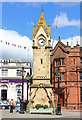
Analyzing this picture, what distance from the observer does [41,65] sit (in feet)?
110

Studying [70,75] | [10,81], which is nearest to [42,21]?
[70,75]

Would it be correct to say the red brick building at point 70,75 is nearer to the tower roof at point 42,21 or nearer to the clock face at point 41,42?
the tower roof at point 42,21

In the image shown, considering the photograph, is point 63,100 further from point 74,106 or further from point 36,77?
point 36,77

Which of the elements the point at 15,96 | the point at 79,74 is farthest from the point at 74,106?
the point at 15,96

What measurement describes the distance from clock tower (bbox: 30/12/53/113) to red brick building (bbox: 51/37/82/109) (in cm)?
1230

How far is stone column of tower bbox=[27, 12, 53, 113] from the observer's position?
1276 inches

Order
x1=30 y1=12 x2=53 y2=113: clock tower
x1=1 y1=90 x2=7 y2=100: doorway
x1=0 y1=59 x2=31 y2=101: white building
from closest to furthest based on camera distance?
x1=30 y1=12 x2=53 y2=113: clock tower < x1=0 y1=59 x2=31 y2=101: white building < x1=1 y1=90 x2=7 y2=100: doorway

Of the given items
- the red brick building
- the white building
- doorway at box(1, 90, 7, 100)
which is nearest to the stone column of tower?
the red brick building

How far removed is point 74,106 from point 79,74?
255 inches

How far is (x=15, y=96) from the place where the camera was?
50.0 m

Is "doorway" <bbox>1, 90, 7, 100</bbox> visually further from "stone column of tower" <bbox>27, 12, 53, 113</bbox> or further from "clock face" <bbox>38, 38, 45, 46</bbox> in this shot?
"clock face" <bbox>38, 38, 45, 46</bbox>

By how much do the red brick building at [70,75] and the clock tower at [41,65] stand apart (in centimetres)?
1230

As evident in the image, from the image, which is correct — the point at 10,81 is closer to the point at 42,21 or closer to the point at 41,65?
the point at 41,65

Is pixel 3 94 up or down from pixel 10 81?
down
